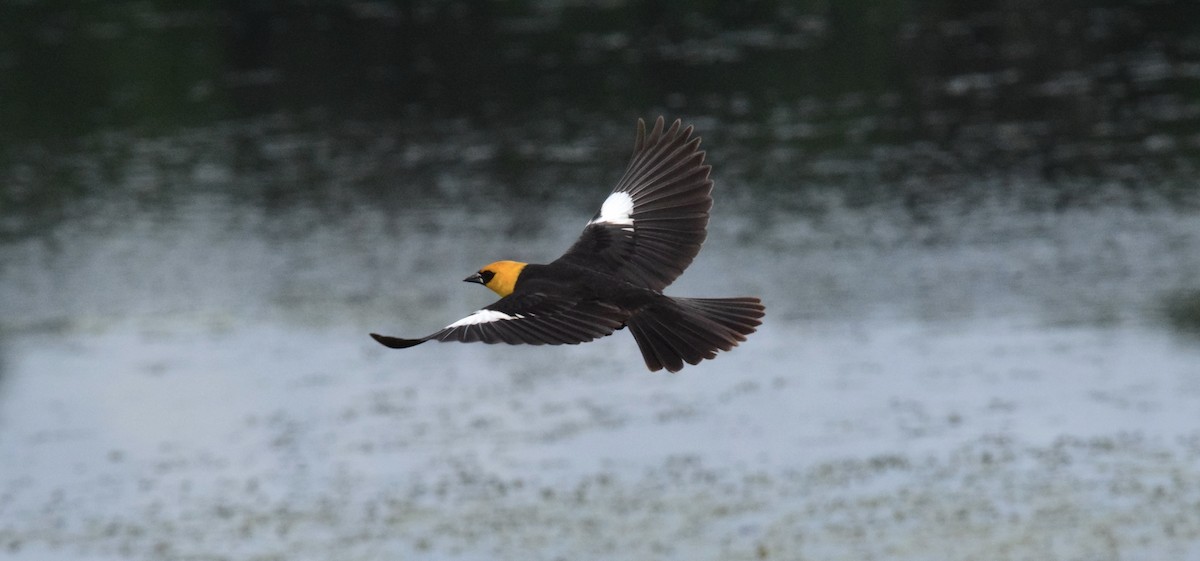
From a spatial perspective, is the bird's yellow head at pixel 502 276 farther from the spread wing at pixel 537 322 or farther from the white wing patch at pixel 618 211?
→ the white wing patch at pixel 618 211

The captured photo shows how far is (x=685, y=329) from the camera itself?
8.33 metres

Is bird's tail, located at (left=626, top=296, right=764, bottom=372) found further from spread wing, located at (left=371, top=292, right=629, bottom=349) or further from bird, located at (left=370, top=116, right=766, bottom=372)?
spread wing, located at (left=371, top=292, right=629, bottom=349)

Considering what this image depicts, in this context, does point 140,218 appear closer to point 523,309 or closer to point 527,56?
point 527,56

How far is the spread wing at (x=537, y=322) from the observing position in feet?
25.3

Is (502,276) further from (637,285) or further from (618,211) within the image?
(618,211)

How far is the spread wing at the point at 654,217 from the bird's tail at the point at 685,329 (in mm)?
669

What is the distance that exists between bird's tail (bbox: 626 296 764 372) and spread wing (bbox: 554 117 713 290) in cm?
67

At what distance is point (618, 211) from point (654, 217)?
0.70 ft

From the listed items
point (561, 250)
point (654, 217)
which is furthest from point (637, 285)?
point (561, 250)

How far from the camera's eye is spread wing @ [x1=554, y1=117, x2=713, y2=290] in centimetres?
926

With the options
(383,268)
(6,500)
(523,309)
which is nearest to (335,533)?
(6,500)

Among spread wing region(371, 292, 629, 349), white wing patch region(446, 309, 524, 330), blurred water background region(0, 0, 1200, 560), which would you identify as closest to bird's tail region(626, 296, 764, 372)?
spread wing region(371, 292, 629, 349)

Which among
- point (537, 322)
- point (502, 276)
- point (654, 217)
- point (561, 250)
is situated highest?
point (561, 250)

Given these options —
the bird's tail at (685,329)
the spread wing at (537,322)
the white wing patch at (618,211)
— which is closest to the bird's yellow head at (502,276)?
the spread wing at (537,322)
